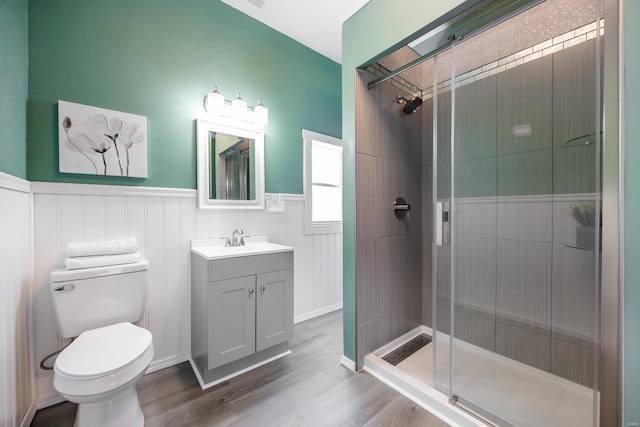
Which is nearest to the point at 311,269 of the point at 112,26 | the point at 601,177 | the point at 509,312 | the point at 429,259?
the point at 429,259

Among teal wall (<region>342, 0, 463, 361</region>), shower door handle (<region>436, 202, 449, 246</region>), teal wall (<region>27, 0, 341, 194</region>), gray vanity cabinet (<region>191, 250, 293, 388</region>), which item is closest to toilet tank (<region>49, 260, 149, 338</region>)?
gray vanity cabinet (<region>191, 250, 293, 388</region>)

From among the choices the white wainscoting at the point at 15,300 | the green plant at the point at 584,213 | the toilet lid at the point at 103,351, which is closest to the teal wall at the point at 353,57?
the green plant at the point at 584,213

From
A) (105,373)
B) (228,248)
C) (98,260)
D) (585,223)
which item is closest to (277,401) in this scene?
(105,373)

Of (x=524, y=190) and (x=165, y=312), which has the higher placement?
(x=524, y=190)

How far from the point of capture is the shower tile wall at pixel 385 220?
183 cm

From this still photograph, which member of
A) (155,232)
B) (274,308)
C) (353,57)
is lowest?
(274,308)

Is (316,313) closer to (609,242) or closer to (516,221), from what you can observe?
(516,221)

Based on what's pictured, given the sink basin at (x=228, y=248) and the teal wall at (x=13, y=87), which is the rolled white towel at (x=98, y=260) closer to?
the sink basin at (x=228, y=248)

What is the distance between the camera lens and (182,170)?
6.12ft

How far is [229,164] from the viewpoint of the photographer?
6.75 ft

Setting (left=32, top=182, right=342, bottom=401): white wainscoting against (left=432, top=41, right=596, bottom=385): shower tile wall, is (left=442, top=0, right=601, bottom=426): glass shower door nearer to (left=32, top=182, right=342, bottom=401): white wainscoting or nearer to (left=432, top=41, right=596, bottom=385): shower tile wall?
(left=432, top=41, right=596, bottom=385): shower tile wall

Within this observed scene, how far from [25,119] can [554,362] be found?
127 inches

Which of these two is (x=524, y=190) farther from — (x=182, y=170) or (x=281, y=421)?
(x=182, y=170)

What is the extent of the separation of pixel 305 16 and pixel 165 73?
49.4 inches
